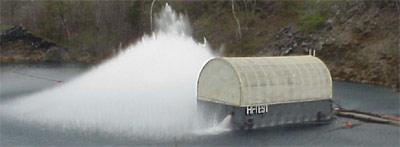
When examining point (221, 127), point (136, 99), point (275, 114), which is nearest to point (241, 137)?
point (221, 127)

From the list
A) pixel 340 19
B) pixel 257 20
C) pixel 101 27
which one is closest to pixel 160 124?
pixel 340 19

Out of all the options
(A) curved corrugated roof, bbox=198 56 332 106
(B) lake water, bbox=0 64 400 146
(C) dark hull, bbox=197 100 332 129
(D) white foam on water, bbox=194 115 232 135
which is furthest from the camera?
(A) curved corrugated roof, bbox=198 56 332 106

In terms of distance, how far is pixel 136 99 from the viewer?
5453 centimetres

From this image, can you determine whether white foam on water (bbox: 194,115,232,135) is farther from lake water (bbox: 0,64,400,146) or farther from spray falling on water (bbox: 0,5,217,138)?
spray falling on water (bbox: 0,5,217,138)

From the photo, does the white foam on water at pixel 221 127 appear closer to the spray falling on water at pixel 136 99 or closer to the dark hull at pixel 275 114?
the dark hull at pixel 275 114

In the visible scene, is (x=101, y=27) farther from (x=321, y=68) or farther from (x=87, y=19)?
(x=321, y=68)

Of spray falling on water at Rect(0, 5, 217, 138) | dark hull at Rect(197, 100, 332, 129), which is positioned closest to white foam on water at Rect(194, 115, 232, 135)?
dark hull at Rect(197, 100, 332, 129)

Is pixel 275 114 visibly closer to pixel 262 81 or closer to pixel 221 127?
pixel 262 81

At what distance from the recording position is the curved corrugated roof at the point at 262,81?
1752 inches

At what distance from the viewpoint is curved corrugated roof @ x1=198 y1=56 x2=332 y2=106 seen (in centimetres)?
4450

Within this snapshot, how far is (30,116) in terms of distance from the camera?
49375 mm

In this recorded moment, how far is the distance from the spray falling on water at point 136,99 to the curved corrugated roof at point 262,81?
329cm

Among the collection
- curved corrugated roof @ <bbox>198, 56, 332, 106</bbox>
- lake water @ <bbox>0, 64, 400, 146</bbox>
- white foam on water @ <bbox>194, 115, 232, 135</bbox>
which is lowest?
lake water @ <bbox>0, 64, 400, 146</bbox>

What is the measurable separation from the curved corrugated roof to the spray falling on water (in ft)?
10.8
